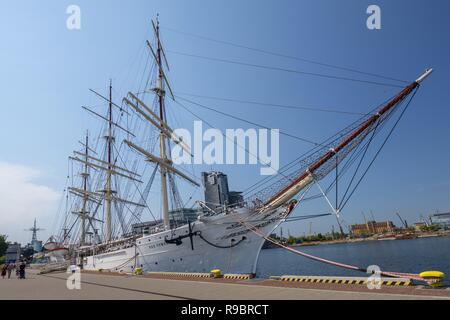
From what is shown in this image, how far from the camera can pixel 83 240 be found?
57844 millimetres

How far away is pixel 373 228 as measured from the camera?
6845 inches

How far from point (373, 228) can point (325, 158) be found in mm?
179441

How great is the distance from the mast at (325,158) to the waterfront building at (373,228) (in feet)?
565

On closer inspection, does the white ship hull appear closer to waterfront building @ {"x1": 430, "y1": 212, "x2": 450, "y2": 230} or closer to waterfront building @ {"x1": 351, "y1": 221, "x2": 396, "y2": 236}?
waterfront building @ {"x1": 351, "y1": 221, "x2": 396, "y2": 236}

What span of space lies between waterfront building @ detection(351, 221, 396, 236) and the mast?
6782 inches

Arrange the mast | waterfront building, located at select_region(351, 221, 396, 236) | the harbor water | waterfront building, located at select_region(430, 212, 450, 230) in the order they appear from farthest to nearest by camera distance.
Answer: waterfront building, located at select_region(430, 212, 450, 230), waterfront building, located at select_region(351, 221, 396, 236), the harbor water, the mast

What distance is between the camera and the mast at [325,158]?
16.3 m

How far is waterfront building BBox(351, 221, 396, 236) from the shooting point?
17138 cm

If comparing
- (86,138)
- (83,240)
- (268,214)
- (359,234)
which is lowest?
(359,234)
